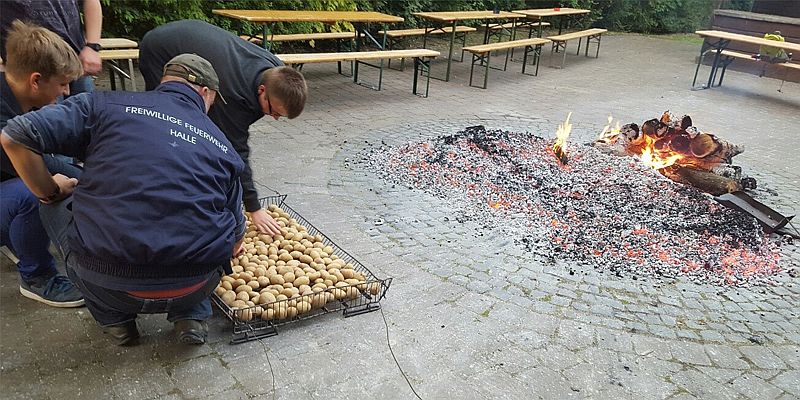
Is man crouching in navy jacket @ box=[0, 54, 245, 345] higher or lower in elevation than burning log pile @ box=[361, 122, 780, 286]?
higher

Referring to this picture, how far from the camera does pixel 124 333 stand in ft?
8.04

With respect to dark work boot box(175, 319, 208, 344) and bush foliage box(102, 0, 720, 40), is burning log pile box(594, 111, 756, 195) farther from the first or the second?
bush foliage box(102, 0, 720, 40)

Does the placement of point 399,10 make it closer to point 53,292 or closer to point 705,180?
point 705,180

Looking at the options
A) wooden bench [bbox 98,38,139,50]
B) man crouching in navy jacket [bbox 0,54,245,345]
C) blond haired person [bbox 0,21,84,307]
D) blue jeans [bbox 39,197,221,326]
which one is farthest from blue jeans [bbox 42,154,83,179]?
wooden bench [bbox 98,38,139,50]

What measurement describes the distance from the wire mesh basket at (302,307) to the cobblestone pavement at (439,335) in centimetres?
6

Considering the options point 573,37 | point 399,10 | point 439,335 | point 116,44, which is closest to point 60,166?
point 439,335

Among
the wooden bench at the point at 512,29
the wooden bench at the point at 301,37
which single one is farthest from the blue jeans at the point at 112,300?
the wooden bench at the point at 512,29

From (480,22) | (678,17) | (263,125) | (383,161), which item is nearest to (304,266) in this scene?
(383,161)

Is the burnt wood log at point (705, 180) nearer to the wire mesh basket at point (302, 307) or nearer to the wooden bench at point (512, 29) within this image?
the wire mesh basket at point (302, 307)

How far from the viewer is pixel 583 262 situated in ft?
12.3

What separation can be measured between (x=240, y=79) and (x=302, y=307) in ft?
4.07

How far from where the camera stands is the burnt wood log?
189 inches

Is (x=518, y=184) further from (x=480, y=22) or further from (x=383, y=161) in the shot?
(x=480, y=22)

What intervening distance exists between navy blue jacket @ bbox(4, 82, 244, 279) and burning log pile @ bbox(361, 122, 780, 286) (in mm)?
2400
